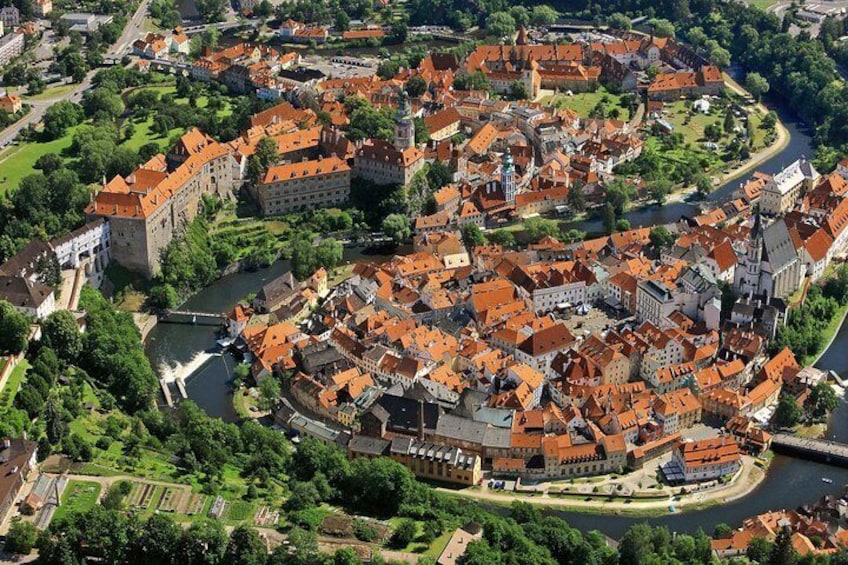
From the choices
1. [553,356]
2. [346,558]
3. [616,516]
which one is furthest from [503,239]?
[346,558]

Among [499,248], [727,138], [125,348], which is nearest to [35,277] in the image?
[125,348]

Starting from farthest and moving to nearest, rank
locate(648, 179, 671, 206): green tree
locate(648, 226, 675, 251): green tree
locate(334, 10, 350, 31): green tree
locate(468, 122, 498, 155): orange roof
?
locate(334, 10, 350, 31): green tree
locate(468, 122, 498, 155): orange roof
locate(648, 179, 671, 206): green tree
locate(648, 226, 675, 251): green tree

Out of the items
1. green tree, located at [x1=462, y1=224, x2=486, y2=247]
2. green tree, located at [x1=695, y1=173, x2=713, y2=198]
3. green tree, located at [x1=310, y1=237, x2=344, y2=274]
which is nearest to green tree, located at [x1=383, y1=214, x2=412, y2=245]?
green tree, located at [x1=462, y1=224, x2=486, y2=247]

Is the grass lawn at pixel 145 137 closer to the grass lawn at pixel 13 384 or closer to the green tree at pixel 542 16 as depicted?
the grass lawn at pixel 13 384

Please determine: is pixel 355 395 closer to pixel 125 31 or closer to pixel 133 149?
pixel 133 149

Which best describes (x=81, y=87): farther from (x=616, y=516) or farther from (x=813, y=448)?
(x=813, y=448)

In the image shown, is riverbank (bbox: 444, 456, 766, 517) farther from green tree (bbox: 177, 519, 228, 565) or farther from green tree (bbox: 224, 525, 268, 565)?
green tree (bbox: 177, 519, 228, 565)

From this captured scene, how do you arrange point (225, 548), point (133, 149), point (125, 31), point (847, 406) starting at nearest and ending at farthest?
point (225, 548), point (847, 406), point (133, 149), point (125, 31)
